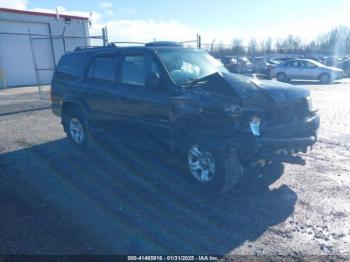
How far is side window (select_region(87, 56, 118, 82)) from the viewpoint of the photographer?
5.72m

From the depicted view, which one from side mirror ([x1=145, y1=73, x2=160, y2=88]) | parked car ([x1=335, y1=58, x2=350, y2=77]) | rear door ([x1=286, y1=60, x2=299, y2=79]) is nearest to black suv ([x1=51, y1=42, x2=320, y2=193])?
side mirror ([x1=145, y1=73, x2=160, y2=88])

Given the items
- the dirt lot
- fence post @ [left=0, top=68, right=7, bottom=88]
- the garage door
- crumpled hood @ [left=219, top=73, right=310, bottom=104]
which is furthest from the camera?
the garage door

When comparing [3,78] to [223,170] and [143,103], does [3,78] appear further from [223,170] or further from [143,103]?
[223,170]

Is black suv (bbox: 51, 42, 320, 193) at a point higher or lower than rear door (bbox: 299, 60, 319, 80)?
higher

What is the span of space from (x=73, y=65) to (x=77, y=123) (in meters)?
1.21

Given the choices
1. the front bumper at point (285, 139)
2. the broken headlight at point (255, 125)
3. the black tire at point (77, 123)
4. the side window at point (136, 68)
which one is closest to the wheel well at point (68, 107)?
the black tire at point (77, 123)

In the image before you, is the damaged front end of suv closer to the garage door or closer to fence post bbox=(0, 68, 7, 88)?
the garage door

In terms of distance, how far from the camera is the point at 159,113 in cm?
482

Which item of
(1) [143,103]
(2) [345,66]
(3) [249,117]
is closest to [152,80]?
(1) [143,103]

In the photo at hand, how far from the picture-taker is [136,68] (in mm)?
5332

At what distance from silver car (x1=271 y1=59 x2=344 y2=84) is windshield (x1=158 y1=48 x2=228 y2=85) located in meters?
16.4

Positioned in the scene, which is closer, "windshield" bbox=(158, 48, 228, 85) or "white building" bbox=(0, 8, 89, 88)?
"windshield" bbox=(158, 48, 228, 85)

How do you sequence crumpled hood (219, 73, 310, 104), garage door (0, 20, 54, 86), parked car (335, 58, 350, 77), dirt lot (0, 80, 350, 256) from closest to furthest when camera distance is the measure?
dirt lot (0, 80, 350, 256)
crumpled hood (219, 73, 310, 104)
garage door (0, 20, 54, 86)
parked car (335, 58, 350, 77)

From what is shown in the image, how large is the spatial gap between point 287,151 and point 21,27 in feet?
70.4
